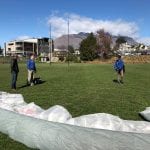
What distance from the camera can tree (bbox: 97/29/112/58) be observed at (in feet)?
491

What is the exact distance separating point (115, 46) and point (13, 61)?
15057 cm

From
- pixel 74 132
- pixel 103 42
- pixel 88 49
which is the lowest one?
pixel 88 49

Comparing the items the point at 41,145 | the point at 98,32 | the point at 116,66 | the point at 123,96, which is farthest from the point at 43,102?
the point at 98,32

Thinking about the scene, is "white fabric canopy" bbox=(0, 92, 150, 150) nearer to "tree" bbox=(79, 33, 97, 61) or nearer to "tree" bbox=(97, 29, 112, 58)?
"tree" bbox=(79, 33, 97, 61)

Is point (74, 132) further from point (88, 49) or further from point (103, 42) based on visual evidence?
point (103, 42)

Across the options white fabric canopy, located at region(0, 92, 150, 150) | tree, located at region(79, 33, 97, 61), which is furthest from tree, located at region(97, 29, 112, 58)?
white fabric canopy, located at region(0, 92, 150, 150)

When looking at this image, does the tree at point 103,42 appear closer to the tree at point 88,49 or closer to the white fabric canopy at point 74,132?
the tree at point 88,49

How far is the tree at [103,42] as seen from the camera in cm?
14975

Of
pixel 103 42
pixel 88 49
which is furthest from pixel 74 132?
pixel 103 42

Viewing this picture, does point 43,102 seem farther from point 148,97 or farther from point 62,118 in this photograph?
point 62,118

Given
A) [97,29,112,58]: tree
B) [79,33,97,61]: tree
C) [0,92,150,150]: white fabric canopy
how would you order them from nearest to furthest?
[0,92,150,150]: white fabric canopy
[79,33,97,61]: tree
[97,29,112,58]: tree

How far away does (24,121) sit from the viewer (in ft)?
31.0

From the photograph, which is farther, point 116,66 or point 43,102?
point 116,66

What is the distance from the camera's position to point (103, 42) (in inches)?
6171
